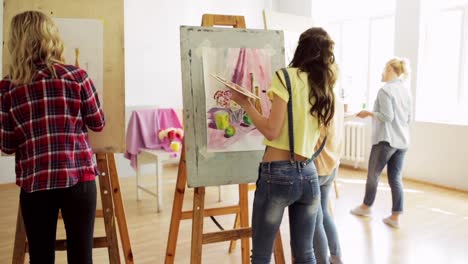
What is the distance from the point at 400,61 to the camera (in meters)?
3.71

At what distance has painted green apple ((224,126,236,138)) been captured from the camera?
2383mm

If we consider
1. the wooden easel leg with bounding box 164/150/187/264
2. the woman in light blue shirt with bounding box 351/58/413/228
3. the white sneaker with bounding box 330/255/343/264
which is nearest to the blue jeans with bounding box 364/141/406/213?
the woman in light blue shirt with bounding box 351/58/413/228

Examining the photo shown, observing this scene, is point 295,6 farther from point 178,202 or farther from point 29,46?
point 29,46

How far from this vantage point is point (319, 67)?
184 centimetres

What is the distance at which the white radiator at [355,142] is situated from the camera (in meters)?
6.01

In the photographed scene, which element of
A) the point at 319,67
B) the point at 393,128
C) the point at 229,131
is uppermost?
the point at 319,67

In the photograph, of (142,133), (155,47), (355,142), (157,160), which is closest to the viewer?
(157,160)

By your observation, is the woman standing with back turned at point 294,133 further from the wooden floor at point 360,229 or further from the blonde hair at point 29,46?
the wooden floor at point 360,229

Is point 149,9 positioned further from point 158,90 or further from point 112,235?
point 112,235

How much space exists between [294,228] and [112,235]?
0.88m

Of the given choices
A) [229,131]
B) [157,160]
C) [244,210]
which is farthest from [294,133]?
[157,160]

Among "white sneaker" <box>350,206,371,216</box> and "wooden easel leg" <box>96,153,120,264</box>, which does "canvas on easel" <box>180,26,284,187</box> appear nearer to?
"wooden easel leg" <box>96,153,120,264</box>

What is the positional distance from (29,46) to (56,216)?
0.63 metres

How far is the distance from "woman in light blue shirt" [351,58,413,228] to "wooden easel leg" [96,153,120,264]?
7.36 feet
